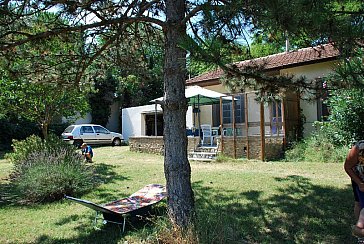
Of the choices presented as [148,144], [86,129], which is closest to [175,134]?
[148,144]

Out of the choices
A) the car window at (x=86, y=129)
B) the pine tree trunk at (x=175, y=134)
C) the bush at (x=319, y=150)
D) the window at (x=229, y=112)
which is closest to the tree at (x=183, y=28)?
the pine tree trunk at (x=175, y=134)

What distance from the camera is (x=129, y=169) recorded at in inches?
457

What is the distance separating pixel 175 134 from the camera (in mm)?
4707

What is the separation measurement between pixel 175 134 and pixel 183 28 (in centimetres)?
152

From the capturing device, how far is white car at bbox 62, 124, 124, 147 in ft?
71.7

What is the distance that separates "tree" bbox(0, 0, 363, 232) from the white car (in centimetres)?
1586

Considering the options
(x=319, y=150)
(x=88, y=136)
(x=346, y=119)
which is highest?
(x=346, y=119)

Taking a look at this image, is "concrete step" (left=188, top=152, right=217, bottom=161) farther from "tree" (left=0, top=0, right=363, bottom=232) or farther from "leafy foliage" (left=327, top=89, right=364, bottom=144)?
"tree" (left=0, top=0, right=363, bottom=232)

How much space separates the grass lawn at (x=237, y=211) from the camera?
A: 497cm

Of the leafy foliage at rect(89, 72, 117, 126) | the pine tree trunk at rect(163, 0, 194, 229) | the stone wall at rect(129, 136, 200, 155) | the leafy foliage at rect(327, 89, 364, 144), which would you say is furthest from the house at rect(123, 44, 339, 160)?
the leafy foliage at rect(89, 72, 117, 126)

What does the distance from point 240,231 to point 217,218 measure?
0.80m

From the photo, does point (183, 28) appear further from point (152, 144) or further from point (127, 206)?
point (152, 144)

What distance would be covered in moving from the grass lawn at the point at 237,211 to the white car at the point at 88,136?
39.2 feet

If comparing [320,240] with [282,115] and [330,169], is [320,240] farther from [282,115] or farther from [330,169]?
[282,115]
